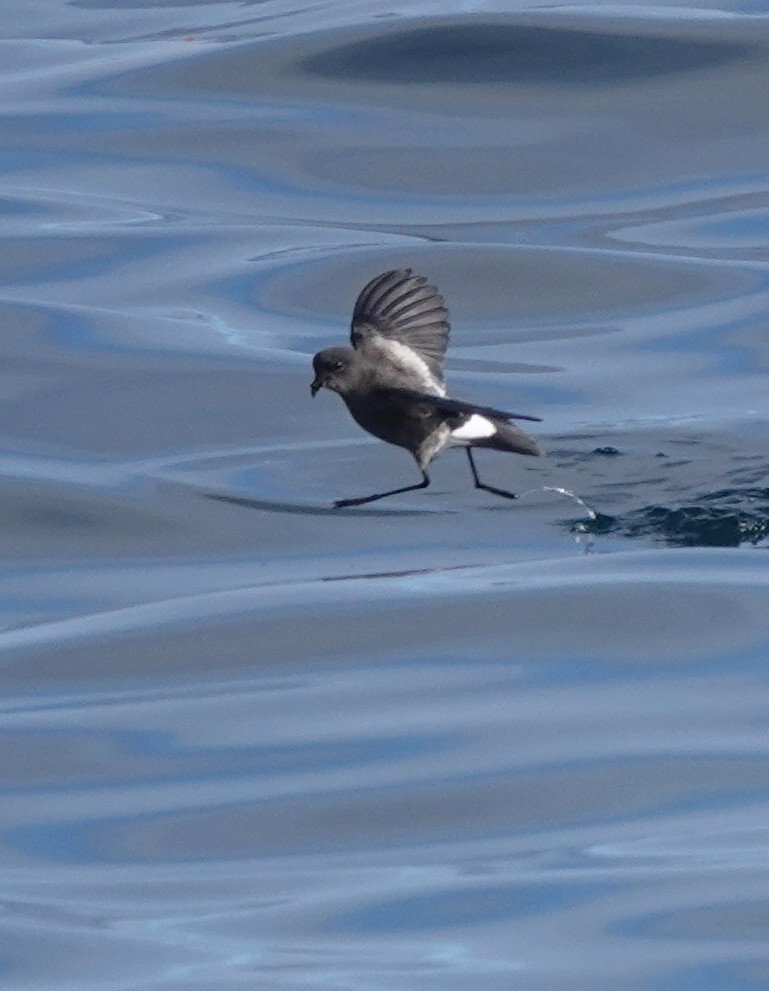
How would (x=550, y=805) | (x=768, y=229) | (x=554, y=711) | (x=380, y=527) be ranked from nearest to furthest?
(x=550, y=805) → (x=554, y=711) → (x=380, y=527) → (x=768, y=229)

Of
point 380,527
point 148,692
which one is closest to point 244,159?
point 380,527

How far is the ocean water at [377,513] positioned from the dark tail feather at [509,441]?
1.30 ft

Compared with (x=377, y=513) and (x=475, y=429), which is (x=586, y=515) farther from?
(x=475, y=429)

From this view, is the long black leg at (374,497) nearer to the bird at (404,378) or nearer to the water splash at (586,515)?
the bird at (404,378)

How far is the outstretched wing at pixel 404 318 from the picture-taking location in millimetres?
7449

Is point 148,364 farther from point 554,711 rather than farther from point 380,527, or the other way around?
point 554,711

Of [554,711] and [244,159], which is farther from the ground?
[244,159]

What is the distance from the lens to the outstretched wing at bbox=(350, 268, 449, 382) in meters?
7.45

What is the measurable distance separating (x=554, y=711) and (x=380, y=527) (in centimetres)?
229

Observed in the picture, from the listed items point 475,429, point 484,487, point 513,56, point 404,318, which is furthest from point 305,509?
point 513,56

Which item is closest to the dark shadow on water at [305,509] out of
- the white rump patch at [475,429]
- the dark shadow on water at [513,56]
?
the white rump patch at [475,429]

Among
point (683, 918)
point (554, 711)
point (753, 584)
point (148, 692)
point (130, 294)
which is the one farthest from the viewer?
point (130, 294)

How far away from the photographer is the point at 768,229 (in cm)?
1212

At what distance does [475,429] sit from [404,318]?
642 millimetres
